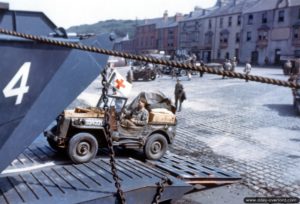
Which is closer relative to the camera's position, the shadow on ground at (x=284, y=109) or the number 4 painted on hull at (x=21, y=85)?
the number 4 painted on hull at (x=21, y=85)

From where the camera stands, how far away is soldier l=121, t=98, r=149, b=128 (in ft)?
26.2

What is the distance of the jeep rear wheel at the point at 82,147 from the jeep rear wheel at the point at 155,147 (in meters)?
1.37

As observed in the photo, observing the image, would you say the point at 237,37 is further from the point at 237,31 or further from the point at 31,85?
the point at 31,85

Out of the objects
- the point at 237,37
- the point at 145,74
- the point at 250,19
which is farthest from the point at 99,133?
the point at 237,37

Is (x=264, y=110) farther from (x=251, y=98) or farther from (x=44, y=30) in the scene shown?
(x=44, y=30)

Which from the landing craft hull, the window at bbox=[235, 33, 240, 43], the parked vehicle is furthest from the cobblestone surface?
the window at bbox=[235, 33, 240, 43]

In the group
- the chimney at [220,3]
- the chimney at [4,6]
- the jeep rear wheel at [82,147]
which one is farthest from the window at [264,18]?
the chimney at [4,6]

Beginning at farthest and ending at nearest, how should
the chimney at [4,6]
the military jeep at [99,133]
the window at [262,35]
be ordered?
the window at [262,35] < the military jeep at [99,133] < the chimney at [4,6]

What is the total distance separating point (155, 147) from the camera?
816 cm

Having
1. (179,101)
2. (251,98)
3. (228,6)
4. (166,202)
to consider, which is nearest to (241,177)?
(166,202)

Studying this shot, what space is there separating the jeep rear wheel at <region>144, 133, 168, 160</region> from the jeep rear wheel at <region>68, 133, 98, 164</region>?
1.37 metres

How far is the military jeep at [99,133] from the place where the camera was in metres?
7.12

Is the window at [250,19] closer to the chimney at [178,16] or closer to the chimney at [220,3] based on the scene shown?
the chimney at [220,3]

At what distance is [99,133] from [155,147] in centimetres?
145
